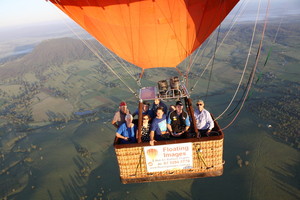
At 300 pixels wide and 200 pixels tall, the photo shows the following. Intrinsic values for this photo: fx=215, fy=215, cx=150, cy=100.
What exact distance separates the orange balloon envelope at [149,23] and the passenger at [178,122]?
3633 mm

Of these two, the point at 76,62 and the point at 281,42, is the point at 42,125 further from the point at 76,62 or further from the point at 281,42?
the point at 281,42

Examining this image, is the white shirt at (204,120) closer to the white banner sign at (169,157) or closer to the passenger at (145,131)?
the white banner sign at (169,157)

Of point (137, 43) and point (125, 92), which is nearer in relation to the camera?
point (137, 43)

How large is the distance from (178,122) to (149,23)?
3.99 m

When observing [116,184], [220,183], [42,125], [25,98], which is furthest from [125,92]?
[220,183]

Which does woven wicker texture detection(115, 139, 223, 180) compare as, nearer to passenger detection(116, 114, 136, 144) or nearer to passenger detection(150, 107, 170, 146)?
passenger detection(116, 114, 136, 144)

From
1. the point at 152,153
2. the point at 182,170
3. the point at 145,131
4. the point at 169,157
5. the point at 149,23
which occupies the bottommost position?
the point at 182,170

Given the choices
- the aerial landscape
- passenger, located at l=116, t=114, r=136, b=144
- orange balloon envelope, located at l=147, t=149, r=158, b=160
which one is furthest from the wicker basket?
the aerial landscape

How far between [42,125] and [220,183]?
26.5 meters

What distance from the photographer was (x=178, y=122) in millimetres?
4777

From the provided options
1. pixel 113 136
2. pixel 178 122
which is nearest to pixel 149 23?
pixel 178 122

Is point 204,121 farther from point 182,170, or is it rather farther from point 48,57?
point 48,57

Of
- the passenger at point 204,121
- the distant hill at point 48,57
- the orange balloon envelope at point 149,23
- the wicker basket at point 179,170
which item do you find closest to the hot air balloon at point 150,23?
the orange balloon envelope at point 149,23

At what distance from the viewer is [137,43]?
25.4 ft
